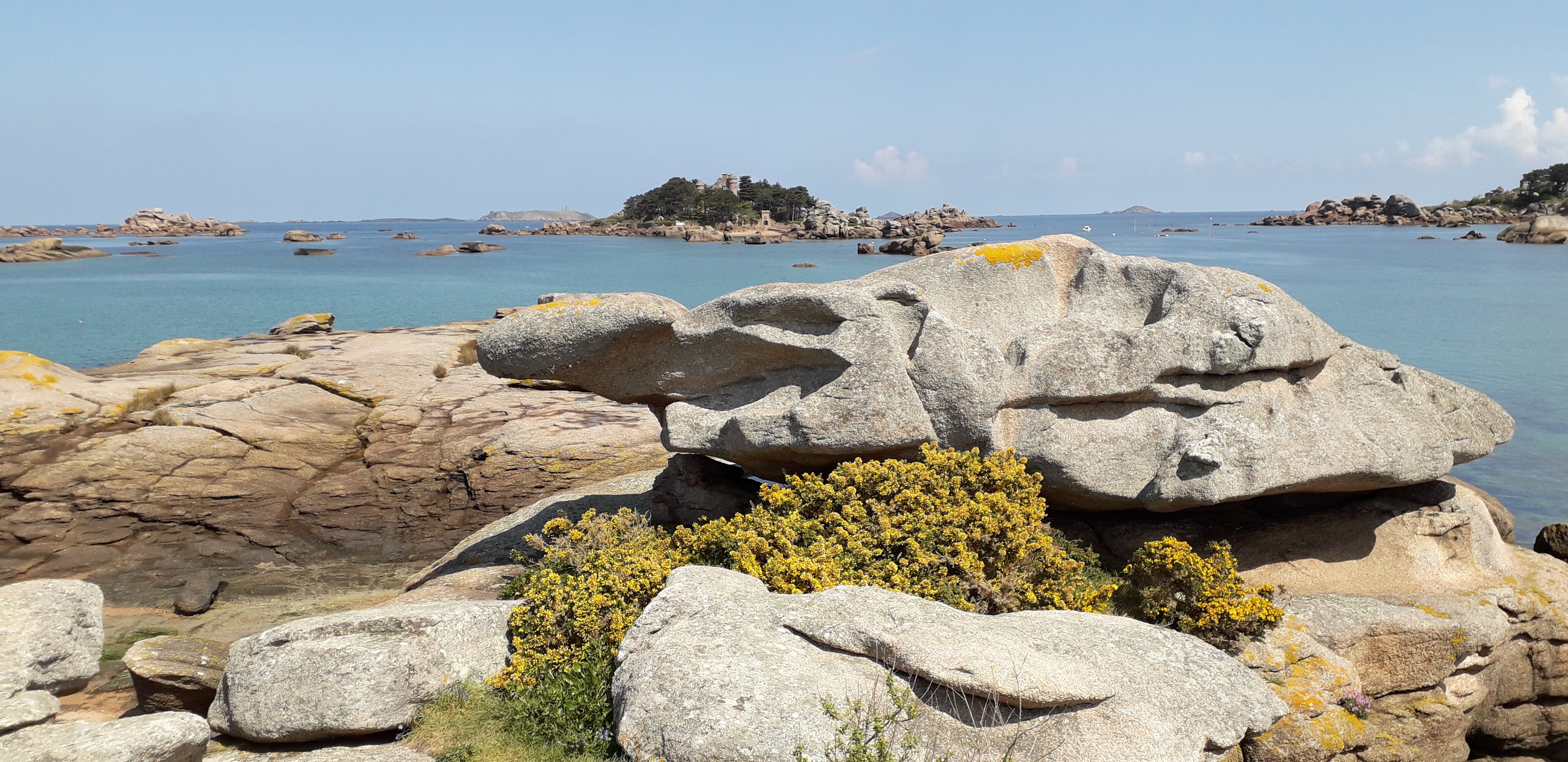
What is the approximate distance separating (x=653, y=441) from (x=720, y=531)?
1043cm

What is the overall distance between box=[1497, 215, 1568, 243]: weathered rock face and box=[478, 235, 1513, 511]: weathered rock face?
4519 inches

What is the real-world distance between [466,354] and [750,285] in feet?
143

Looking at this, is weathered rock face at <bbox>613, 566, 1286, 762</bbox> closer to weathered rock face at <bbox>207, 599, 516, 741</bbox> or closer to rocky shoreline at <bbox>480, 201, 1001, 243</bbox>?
weathered rock face at <bbox>207, 599, 516, 741</bbox>

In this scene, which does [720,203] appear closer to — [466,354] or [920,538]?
[466,354]

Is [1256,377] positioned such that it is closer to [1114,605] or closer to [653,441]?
[1114,605]

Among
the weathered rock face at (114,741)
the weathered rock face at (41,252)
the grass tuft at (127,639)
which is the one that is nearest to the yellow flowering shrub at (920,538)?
the weathered rock face at (114,741)

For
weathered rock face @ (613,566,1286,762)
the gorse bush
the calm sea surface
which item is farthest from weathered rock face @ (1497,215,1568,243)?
weathered rock face @ (613,566,1286,762)

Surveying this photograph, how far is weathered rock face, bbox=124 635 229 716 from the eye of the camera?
995cm

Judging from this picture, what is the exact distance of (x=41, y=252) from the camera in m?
105

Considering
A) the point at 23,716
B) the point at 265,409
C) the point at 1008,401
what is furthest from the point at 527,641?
the point at 265,409

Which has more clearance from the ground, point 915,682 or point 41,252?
point 41,252

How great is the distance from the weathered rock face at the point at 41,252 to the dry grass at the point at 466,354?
105m

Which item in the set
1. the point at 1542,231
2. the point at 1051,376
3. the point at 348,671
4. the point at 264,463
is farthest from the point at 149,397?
the point at 1542,231

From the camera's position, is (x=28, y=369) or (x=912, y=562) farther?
(x=28, y=369)
